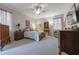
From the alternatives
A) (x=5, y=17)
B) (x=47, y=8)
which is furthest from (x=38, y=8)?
(x=5, y=17)

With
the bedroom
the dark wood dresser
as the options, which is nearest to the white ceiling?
the bedroom

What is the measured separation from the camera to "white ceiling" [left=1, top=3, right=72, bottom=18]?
249cm

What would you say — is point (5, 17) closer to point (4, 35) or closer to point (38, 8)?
point (4, 35)

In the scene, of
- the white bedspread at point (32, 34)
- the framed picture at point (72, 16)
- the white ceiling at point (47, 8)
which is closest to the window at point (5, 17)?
the white ceiling at point (47, 8)

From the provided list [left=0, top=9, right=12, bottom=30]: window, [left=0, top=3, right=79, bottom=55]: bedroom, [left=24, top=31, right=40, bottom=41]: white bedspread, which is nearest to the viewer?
[left=0, top=9, right=12, bottom=30]: window

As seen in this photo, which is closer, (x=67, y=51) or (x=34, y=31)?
(x=67, y=51)

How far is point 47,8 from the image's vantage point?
2.57 meters

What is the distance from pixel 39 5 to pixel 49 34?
0.76 metres

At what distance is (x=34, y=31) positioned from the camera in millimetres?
2602

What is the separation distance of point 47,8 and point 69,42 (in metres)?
0.98

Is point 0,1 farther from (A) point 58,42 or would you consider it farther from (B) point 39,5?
(A) point 58,42

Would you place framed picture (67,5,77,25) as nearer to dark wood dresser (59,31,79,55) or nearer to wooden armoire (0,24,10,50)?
dark wood dresser (59,31,79,55)

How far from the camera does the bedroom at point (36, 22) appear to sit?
250 cm

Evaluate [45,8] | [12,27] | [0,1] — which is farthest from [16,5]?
[45,8]
